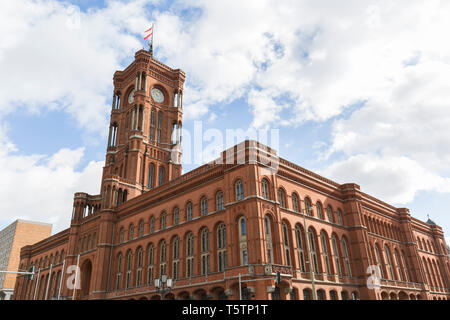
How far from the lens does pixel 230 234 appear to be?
34688mm

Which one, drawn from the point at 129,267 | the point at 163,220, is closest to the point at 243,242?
the point at 163,220

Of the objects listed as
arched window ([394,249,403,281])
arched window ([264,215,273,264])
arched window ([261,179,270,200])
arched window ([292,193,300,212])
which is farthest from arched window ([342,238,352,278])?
arched window ([261,179,270,200])

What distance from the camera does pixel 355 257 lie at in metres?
44.5

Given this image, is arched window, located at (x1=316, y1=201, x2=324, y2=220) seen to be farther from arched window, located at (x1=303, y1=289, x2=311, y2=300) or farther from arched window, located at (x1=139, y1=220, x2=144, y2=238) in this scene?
arched window, located at (x1=139, y1=220, x2=144, y2=238)

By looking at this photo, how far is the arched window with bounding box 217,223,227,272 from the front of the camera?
36312 mm

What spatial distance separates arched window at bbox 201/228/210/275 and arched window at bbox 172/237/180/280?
441 cm

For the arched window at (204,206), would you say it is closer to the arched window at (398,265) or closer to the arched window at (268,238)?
the arched window at (268,238)

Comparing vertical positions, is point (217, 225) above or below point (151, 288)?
above

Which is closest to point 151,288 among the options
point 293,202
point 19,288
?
point 293,202

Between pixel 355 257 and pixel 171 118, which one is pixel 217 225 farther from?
pixel 171 118

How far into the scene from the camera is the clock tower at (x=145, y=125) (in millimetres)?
65000

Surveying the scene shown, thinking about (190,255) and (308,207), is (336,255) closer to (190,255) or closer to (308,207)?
(308,207)

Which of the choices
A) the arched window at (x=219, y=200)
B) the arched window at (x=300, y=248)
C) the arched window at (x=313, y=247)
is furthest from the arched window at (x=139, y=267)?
the arched window at (x=313, y=247)
